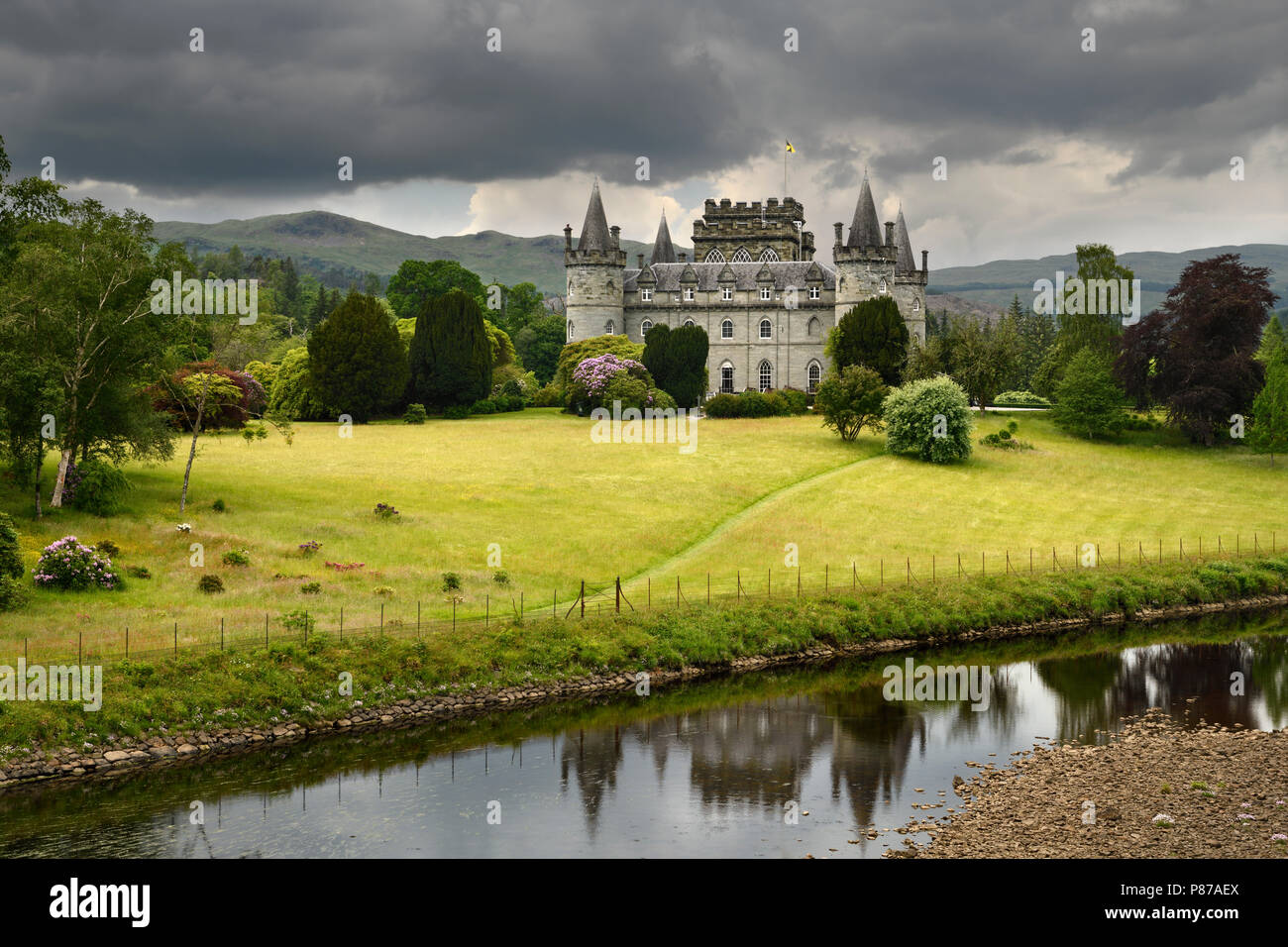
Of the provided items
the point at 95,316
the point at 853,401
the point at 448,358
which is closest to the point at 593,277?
the point at 448,358

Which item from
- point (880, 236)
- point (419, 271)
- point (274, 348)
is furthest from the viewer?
point (419, 271)

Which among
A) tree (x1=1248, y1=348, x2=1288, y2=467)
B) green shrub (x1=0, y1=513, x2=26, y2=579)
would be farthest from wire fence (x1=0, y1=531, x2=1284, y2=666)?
tree (x1=1248, y1=348, x2=1288, y2=467)

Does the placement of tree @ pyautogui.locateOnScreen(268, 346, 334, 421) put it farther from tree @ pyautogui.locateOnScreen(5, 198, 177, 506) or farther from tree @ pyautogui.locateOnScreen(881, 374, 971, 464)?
tree @ pyautogui.locateOnScreen(881, 374, 971, 464)

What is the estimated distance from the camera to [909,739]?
2798cm

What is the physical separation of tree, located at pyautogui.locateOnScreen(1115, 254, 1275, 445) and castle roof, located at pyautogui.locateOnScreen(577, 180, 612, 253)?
3972 centimetres

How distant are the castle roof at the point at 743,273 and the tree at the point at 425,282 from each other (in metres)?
22.3

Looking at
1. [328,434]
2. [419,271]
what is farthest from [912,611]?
[419,271]

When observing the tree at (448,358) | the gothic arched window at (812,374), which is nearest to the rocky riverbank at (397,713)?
the tree at (448,358)

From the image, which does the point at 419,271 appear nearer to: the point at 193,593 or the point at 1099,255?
the point at 1099,255

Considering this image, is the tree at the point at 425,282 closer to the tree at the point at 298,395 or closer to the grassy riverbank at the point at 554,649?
the tree at the point at 298,395

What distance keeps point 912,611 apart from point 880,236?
181 ft

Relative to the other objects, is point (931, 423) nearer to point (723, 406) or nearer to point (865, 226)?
point (723, 406)

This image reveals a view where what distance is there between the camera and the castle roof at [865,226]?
87.6 metres

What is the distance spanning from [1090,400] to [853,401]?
15.8 metres
